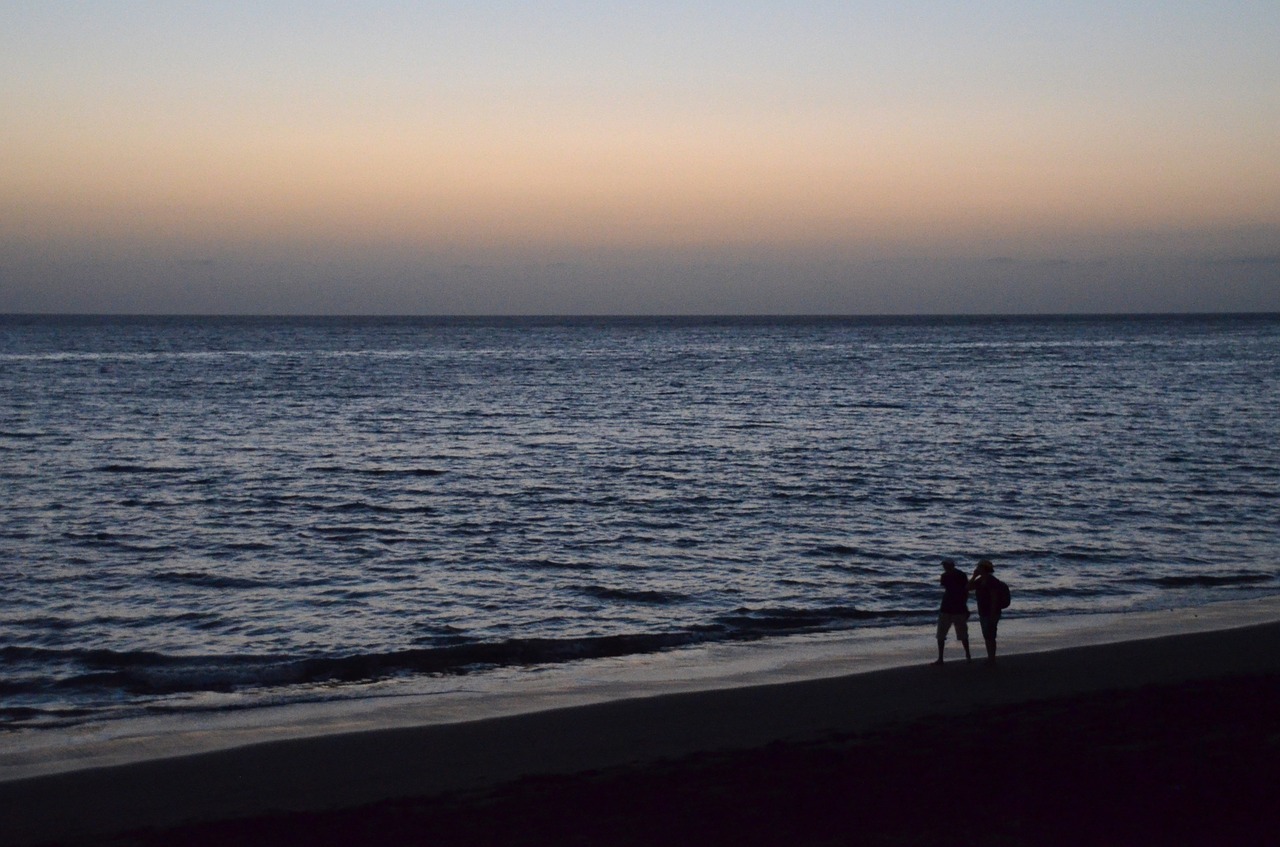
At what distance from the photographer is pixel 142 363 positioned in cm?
9762

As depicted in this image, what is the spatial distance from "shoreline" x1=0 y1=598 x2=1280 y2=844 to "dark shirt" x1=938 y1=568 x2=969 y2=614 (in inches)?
28.7

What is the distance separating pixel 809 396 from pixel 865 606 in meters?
47.8

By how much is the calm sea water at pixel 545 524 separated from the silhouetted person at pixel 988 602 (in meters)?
3.47

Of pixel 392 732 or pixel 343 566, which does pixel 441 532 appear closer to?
pixel 343 566

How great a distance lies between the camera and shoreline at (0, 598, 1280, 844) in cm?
1016

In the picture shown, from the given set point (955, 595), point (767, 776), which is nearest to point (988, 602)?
point (955, 595)

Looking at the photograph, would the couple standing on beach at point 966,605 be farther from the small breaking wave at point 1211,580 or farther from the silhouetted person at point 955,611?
the small breaking wave at point 1211,580

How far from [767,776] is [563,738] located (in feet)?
8.49

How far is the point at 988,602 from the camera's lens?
14.7 metres

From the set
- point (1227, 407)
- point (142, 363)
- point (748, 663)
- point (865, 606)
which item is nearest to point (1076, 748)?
point (748, 663)

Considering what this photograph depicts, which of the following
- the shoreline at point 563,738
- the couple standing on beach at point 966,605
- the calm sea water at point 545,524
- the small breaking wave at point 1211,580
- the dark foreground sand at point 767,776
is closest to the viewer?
the dark foreground sand at point 767,776

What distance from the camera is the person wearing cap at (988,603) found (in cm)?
1466

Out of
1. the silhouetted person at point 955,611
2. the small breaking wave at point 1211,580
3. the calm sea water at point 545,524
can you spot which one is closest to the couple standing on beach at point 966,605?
the silhouetted person at point 955,611

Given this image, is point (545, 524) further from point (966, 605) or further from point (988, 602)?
point (988, 602)
